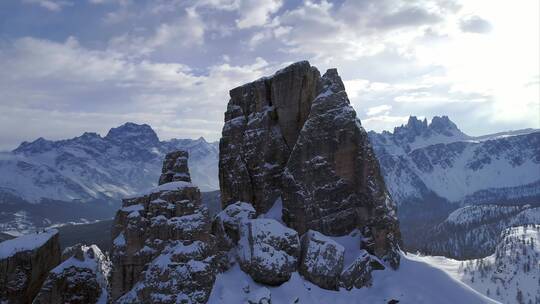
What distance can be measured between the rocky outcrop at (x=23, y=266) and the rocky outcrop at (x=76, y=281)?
3486 millimetres

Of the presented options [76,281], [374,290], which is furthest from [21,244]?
[374,290]

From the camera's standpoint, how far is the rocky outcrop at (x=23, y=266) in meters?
68.4

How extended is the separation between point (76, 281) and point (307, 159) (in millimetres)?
44125

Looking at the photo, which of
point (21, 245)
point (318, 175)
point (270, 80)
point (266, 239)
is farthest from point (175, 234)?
point (270, 80)

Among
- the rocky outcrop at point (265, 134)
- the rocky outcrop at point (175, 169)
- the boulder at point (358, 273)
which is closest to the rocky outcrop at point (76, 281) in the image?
the rocky outcrop at point (175, 169)

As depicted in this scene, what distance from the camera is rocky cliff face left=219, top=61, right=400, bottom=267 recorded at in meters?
84.4

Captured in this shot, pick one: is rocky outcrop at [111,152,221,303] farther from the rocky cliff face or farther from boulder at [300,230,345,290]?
the rocky cliff face

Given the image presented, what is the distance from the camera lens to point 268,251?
7494 centimetres

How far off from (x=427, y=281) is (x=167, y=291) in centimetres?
4356

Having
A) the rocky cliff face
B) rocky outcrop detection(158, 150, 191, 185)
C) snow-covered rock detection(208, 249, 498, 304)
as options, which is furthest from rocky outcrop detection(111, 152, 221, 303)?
the rocky cliff face

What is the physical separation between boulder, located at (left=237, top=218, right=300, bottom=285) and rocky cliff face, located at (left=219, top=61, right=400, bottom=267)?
8.77 m

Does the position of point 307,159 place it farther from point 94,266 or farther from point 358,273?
point 94,266

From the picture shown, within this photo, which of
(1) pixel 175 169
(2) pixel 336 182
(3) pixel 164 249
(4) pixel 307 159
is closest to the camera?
(3) pixel 164 249

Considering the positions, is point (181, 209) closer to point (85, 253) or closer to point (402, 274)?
point (85, 253)
